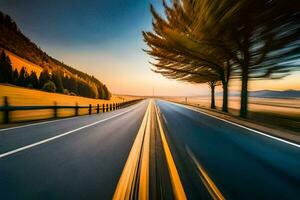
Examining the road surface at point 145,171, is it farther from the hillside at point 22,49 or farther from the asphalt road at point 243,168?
the hillside at point 22,49

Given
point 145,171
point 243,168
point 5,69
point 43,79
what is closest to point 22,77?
point 5,69

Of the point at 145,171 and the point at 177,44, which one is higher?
the point at 177,44

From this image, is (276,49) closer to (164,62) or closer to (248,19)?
(248,19)

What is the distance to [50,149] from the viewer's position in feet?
16.2

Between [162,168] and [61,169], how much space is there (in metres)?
1.98

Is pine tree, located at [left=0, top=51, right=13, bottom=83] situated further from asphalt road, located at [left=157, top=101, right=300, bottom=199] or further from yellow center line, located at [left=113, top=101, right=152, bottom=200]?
asphalt road, located at [left=157, top=101, right=300, bottom=199]

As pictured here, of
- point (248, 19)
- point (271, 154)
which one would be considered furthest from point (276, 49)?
point (271, 154)

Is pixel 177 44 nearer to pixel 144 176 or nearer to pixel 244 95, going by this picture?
pixel 244 95

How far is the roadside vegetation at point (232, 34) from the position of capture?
10.0 m

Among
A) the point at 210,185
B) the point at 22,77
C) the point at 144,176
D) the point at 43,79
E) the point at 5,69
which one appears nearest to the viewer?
the point at 210,185

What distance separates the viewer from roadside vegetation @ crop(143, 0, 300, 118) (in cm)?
1002

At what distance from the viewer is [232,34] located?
13094mm

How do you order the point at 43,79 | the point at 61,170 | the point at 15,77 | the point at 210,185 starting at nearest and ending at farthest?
the point at 210,185, the point at 61,170, the point at 15,77, the point at 43,79

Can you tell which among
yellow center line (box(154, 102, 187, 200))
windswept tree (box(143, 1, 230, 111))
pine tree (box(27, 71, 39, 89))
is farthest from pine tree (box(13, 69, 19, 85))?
yellow center line (box(154, 102, 187, 200))
